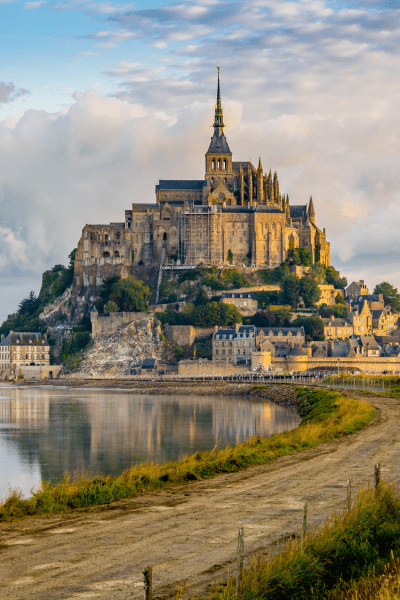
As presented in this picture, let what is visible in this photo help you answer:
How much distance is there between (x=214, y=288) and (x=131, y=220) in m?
15.8

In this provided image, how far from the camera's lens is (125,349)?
3642 inches

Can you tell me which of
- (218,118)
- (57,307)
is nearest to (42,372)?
(57,307)

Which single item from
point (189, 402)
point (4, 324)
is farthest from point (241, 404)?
point (4, 324)

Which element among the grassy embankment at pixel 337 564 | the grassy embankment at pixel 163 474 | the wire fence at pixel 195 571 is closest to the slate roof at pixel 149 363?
the grassy embankment at pixel 163 474

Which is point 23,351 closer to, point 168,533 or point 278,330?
point 278,330

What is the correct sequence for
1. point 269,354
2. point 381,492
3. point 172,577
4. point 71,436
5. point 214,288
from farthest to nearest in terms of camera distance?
point 214,288
point 269,354
point 71,436
point 381,492
point 172,577

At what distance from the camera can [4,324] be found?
112375mm

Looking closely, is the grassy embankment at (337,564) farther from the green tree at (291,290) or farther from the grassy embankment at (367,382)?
the green tree at (291,290)

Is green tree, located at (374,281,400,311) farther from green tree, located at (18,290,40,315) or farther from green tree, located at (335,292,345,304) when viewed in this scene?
green tree, located at (18,290,40,315)

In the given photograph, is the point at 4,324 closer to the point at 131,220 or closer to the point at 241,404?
the point at 131,220

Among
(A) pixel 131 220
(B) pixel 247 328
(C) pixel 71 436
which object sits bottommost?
(C) pixel 71 436

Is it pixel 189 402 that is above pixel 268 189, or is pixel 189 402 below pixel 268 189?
below

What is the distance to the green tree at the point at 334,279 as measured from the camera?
355 feet

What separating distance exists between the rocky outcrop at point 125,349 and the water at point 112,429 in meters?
21.7
